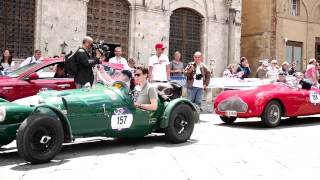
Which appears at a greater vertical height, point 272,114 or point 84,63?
point 84,63

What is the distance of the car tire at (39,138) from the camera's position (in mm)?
6008

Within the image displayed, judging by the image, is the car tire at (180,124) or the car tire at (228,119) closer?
the car tire at (180,124)

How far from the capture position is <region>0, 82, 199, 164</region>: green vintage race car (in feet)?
20.1

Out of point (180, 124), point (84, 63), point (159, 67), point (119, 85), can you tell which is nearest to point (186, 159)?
point (180, 124)

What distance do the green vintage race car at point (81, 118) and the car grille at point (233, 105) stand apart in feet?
7.96

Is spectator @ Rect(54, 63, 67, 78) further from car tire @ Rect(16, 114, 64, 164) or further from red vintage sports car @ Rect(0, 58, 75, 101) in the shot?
car tire @ Rect(16, 114, 64, 164)

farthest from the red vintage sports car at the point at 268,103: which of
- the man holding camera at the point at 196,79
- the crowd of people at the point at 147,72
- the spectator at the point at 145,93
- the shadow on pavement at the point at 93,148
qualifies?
the spectator at the point at 145,93

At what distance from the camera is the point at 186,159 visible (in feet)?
22.4

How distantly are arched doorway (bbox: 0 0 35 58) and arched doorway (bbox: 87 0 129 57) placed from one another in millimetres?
2501

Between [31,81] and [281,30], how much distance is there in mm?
21925

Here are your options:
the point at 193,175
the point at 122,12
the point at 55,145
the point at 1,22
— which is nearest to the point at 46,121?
the point at 55,145

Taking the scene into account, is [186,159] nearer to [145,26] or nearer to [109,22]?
[109,22]

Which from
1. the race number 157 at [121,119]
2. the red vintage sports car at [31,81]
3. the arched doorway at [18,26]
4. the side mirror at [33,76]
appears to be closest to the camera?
the race number 157 at [121,119]

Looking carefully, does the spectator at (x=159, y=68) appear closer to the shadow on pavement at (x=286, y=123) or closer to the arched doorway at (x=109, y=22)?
the shadow on pavement at (x=286, y=123)
